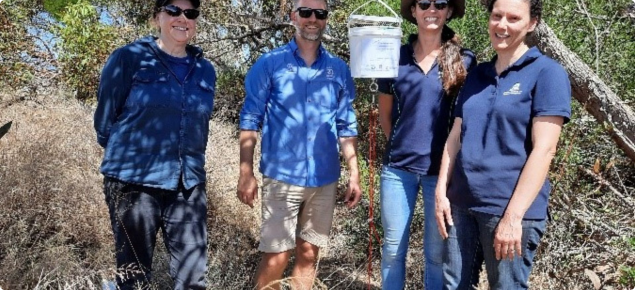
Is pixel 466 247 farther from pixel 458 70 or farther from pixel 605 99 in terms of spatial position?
pixel 605 99

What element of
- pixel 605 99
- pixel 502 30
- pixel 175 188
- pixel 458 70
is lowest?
pixel 175 188

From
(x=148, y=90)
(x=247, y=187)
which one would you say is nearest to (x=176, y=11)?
(x=148, y=90)

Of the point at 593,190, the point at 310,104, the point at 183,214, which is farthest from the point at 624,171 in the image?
the point at 183,214

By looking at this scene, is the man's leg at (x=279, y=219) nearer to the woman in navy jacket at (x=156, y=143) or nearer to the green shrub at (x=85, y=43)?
the woman in navy jacket at (x=156, y=143)

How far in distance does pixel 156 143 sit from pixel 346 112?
3.15 ft

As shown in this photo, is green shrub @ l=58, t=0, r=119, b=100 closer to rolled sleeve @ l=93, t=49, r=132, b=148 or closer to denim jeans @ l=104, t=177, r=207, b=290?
rolled sleeve @ l=93, t=49, r=132, b=148

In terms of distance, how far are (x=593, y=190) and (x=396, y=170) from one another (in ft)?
5.83

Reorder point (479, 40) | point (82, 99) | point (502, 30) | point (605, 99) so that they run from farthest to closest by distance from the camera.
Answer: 1. point (82, 99)
2. point (479, 40)
3. point (605, 99)
4. point (502, 30)

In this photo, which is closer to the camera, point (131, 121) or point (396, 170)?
Answer: point (131, 121)

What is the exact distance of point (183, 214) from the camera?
290cm

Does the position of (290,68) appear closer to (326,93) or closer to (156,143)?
(326,93)

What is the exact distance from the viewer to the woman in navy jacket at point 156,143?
2771 mm

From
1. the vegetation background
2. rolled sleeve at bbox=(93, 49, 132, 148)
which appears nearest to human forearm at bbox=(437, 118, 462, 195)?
the vegetation background

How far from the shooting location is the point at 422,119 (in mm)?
2881
